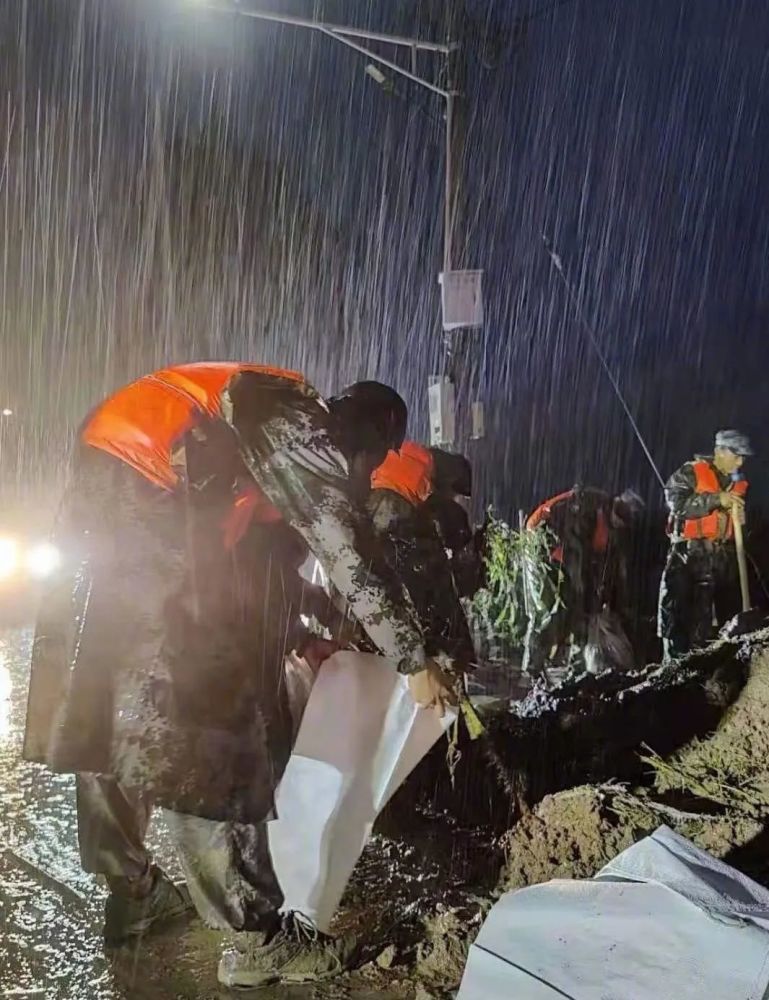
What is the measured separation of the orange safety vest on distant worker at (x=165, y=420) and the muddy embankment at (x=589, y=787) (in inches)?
53.0

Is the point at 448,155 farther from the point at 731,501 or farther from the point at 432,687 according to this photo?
the point at 432,687

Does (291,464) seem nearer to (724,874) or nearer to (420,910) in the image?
(724,874)

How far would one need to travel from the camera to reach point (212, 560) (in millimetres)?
2414

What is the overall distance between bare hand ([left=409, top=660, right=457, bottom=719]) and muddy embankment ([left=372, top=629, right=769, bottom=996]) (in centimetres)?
67

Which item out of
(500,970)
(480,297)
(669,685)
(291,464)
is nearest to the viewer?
(500,970)

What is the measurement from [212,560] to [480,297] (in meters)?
8.16

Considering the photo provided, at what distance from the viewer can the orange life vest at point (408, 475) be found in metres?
4.46

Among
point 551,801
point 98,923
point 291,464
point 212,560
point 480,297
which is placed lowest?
point 98,923

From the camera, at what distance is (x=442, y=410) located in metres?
10.2

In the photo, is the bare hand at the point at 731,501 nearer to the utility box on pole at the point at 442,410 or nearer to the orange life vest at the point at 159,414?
the utility box on pole at the point at 442,410

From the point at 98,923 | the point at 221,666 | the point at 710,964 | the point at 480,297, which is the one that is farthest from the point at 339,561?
the point at 480,297

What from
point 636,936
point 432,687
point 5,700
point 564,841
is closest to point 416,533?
point 564,841

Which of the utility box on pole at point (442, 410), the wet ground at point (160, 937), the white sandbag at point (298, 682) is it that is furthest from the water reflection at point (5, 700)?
the utility box on pole at point (442, 410)

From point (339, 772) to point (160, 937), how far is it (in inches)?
33.5
